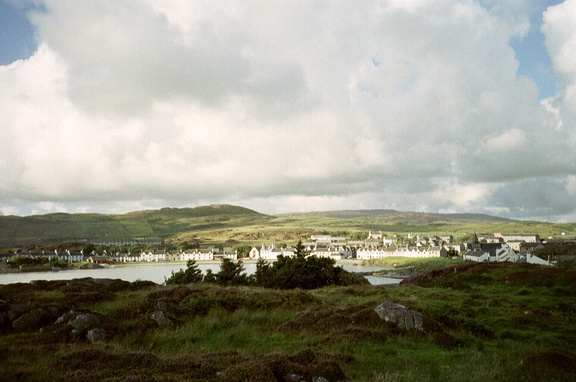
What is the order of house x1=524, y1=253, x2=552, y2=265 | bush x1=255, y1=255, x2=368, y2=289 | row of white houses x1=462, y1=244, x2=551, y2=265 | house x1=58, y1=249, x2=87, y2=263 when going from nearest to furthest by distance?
bush x1=255, y1=255, x2=368, y2=289 < house x1=524, y1=253, x2=552, y2=265 < row of white houses x1=462, y1=244, x2=551, y2=265 < house x1=58, y1=249, x2=87, y2=263

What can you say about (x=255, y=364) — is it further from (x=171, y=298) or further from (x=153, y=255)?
(x=153, y=255)

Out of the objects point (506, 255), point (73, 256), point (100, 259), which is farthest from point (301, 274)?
point (73, 256)

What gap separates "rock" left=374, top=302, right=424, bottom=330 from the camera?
53.5ft

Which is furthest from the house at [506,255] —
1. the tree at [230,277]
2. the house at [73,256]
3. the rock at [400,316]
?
the house at [73,256]

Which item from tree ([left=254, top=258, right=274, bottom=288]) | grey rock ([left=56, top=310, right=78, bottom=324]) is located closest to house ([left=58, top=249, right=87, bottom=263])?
tree ([left=254, top=258, right=274, bottom=288])

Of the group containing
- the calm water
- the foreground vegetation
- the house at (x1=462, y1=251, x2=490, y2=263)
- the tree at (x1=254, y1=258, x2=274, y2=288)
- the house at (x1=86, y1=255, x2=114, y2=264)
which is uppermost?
the foreground vegetation

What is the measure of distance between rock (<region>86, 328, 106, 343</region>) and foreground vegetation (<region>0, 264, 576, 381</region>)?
0.20 m

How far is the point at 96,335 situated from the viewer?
561 inches

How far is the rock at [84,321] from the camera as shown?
14.6 metres

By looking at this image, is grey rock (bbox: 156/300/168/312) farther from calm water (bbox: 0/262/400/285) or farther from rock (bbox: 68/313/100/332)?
calm water (bbox: 0/262/400/285)

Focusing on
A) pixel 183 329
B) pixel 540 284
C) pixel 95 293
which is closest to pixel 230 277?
pixel 95 293

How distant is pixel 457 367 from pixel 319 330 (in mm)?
6127

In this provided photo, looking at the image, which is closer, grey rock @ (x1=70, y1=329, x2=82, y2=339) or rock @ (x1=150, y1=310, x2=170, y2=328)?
grey rock @ (x1=70, y1=329, x2=82, y2=339)

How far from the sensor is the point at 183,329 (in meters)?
15.8
